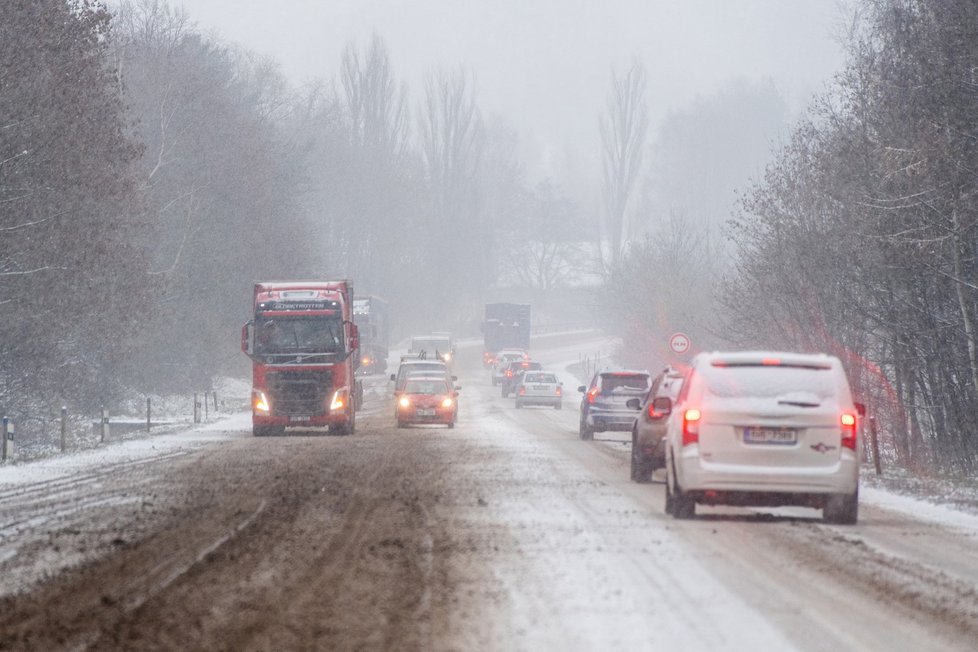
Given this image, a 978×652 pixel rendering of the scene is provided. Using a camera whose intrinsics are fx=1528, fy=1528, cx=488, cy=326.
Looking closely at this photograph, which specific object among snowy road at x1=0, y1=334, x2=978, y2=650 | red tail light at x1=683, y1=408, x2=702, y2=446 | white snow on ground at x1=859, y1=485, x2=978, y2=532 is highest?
red tail light at x1=683, y1=408, x2=702, y2=446

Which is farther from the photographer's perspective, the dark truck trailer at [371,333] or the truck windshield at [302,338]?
the dark truck trailer at [371,333]

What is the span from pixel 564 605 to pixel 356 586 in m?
1.61

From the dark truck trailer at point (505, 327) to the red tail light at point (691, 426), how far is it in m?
88.3

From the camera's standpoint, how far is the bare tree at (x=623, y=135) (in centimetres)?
13825

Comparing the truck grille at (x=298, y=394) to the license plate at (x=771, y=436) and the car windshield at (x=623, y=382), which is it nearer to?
the car windshield at (x=623, y=382)

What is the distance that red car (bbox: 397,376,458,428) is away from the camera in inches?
1594

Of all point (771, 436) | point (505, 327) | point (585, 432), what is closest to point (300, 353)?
point (585, 432)

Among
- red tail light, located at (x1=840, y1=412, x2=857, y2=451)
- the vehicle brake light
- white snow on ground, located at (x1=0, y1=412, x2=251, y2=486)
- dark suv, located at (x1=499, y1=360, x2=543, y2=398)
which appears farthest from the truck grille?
dark suv, located at (x1=499, y1=360, x2=543, y2=398)

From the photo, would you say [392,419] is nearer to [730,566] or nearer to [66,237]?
[66,237]

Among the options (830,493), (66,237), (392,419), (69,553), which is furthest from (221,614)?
(392,419)

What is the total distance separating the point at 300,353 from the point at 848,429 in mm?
21776

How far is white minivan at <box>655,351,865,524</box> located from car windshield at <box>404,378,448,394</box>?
83.3 feet

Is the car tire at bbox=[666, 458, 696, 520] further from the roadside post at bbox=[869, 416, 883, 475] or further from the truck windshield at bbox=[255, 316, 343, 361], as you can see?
the truck windshield at bbox=[255, 316, 343, 361]

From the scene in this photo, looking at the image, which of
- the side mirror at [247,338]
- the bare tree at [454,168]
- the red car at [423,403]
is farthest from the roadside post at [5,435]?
the bare tree at [454,168]
